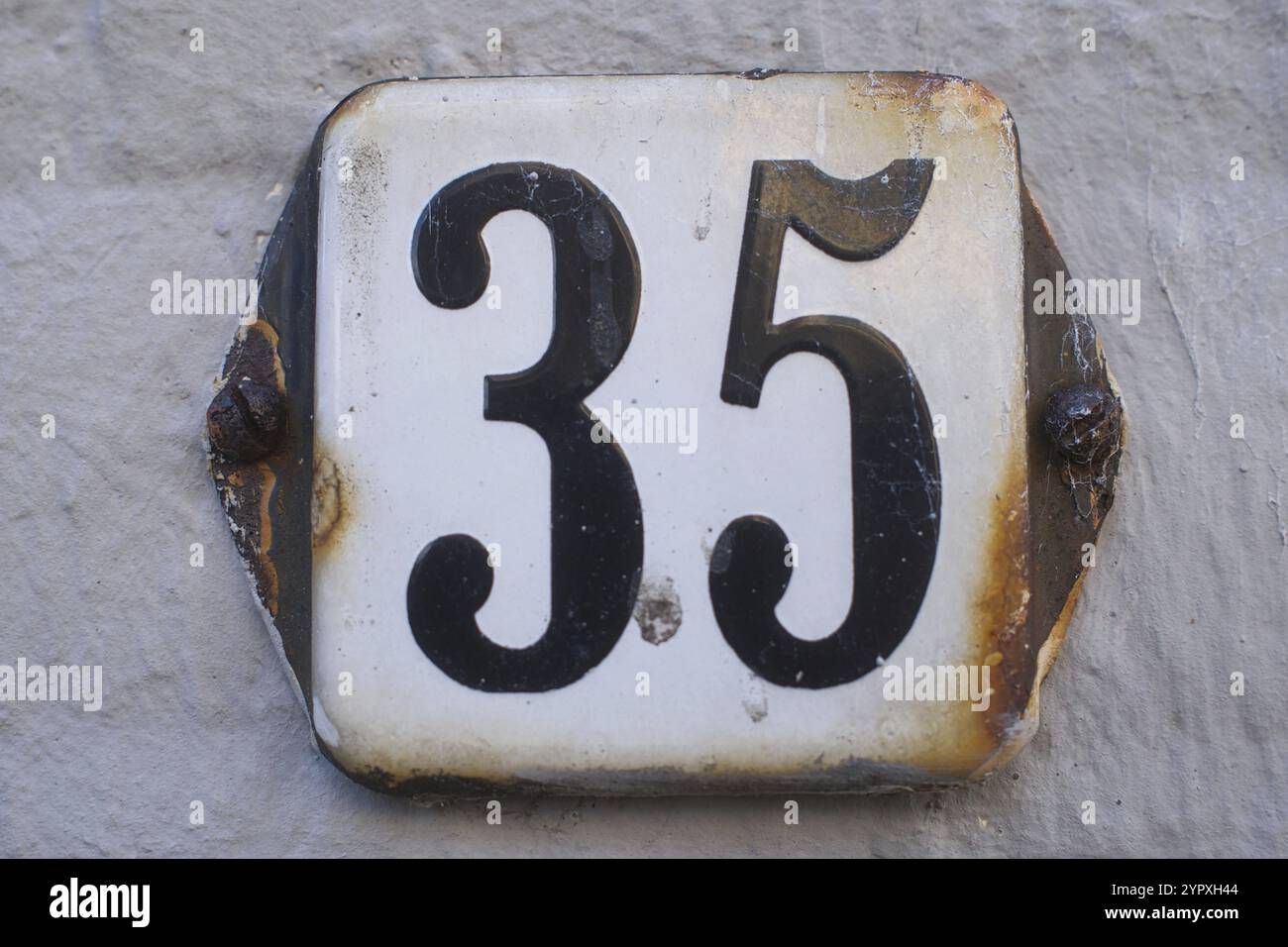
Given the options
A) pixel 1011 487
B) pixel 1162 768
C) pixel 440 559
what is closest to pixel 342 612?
pixel 440 559

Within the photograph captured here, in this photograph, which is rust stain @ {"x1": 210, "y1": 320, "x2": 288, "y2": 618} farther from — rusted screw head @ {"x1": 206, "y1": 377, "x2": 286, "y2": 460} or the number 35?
the number 35

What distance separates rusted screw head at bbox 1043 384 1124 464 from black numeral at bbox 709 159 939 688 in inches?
4.3

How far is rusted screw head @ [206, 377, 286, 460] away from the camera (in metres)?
0.75

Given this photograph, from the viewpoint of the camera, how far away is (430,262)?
2.40ft

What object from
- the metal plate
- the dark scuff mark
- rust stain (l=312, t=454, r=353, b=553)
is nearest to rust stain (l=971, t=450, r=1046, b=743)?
the metal plate

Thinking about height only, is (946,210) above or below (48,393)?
above

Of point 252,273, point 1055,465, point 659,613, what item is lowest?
point 659,613

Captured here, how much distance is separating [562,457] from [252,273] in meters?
0.30

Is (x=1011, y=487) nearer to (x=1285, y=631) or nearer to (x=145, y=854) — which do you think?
(x=1285, y=631)

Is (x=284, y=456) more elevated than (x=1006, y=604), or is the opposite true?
(x=284, y=456)

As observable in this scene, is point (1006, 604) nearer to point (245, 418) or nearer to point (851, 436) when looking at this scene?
point (851, 436)

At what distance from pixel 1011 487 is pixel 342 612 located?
1.60ft

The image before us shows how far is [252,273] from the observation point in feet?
2.61

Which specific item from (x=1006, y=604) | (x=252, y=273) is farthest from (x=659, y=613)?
(x=252, y=273)
